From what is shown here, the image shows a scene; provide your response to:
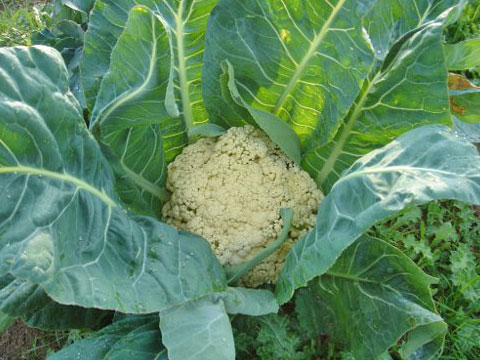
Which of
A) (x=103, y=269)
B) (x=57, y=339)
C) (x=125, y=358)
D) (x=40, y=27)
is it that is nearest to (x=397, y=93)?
(x=103, y=269)

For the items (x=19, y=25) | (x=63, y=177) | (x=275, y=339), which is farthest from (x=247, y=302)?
(x=19, y=25)

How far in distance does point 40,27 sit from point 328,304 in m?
2.06

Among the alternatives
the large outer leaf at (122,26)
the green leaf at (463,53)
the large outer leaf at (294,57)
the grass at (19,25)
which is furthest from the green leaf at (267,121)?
the grass at (19,25)

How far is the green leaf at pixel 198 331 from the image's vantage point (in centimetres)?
126

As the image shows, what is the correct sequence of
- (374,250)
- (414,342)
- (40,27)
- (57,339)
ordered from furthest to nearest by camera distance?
(40,27) → (57,339) → (374,250) → (414,342)

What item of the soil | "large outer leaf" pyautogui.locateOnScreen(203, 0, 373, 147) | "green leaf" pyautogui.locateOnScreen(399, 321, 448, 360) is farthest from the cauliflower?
the soil

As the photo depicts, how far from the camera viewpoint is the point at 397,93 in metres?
1.63

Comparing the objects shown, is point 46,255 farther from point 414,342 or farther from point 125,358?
point 414,342

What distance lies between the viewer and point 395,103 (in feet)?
5.42

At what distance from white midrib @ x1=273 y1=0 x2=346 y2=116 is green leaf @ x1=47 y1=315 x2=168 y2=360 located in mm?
832

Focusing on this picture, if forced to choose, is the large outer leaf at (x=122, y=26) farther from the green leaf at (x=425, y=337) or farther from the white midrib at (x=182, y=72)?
the green leaf at (x=425, y=337)

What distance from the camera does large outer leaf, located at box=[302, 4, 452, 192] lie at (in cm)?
151

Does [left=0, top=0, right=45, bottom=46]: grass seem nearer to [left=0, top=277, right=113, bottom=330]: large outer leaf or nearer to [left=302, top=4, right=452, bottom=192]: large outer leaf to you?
[left=0, top=277, right=113, bottom=330]: large outer leaf

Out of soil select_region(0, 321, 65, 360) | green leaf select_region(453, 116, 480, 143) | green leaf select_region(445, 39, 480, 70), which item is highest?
green leaf select_region(445, 39, 480, 70)
